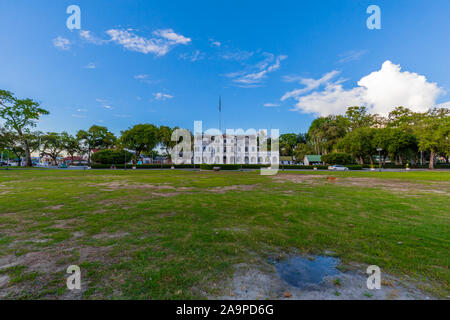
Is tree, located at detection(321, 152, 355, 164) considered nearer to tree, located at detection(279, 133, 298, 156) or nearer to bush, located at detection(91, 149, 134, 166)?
tree, located at detection(279, 133, 298, 156)

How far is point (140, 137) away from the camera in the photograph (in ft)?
186

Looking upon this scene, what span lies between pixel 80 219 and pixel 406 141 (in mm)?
67293

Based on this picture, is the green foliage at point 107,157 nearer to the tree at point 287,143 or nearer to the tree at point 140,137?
the tree at point 140,137

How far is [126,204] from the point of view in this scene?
26.7 ft

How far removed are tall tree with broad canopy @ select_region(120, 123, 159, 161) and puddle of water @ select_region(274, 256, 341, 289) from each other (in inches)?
2333

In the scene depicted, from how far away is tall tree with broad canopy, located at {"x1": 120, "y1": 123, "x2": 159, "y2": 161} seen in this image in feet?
186

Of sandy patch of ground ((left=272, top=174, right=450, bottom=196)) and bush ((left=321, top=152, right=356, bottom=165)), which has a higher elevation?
bush ((left=321, top=152, right=356, bottom=165))

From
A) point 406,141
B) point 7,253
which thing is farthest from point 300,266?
point 406,141

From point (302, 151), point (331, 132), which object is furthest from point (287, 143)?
point (331, 132)

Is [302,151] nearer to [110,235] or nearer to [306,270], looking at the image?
[306,270]

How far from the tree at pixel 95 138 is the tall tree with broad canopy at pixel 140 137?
1086cm


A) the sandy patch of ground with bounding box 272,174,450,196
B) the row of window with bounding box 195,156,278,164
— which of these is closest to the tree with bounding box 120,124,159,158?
the row of window with bounding box 195,156,278,164
